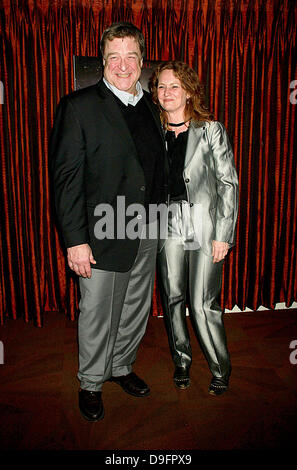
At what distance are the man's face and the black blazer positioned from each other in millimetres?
60

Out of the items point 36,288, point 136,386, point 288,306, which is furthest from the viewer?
point 288,306

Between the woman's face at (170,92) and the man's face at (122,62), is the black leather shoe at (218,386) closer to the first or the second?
the woman's face at (170,92)

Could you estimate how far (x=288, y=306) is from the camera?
10.1ft

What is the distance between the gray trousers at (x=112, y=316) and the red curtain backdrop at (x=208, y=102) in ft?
2.94

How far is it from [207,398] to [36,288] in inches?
55.2

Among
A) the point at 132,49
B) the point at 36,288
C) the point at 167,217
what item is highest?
the point at 132,49

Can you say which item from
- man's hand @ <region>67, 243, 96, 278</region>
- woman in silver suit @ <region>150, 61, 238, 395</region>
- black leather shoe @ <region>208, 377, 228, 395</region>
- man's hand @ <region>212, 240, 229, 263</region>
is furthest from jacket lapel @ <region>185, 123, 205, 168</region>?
black leather shoe @ <region>208, 377, 228, 395</region>

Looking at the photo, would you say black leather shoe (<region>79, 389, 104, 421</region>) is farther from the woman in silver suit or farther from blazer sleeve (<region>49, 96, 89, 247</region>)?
blazer sleeve (<region>49, 96, 89, 247</region>)

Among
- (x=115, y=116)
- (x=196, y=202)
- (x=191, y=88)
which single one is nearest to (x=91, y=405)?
(x=196, y=202)

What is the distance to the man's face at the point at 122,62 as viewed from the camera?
168 cm

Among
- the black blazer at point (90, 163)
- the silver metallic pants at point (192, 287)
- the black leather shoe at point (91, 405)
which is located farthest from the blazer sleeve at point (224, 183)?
the black leather shoe at point (91, 405)

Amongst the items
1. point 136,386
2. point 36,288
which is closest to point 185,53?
point 36,288

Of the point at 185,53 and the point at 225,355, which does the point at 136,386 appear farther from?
the point at 185,53
